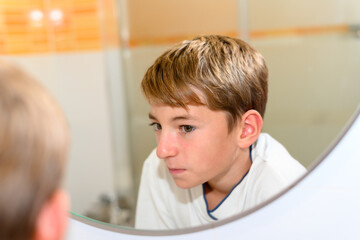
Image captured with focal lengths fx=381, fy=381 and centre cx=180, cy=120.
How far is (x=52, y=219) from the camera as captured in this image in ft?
1.10

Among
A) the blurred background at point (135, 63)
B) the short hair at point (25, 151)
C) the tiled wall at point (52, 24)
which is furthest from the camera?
the tiled wall at point (52, 24)

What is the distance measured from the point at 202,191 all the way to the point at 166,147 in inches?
3.8

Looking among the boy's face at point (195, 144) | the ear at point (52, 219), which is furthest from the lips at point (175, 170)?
the ear at point (52, 219)

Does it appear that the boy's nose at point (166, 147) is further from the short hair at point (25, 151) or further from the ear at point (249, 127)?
the short hair at point (25, 151)

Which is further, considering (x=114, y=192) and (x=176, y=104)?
(x=114, y=192)

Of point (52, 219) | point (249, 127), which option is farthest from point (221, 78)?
point (52, 219)

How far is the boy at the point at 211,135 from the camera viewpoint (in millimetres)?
556

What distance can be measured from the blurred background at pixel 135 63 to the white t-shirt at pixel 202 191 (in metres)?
0.02

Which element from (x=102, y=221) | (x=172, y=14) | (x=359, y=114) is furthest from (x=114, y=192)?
(x=359, y=114)

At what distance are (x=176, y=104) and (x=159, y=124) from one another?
2.2 inches

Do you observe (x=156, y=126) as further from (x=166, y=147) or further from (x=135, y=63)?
(x=135, y=63)

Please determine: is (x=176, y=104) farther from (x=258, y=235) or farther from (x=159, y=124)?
(x=258, y=235)

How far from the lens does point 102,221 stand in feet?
2.18

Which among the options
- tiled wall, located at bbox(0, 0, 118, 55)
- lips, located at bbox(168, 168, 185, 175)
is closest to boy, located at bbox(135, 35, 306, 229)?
lips, located at bbox(168, 168, 185, 175)
